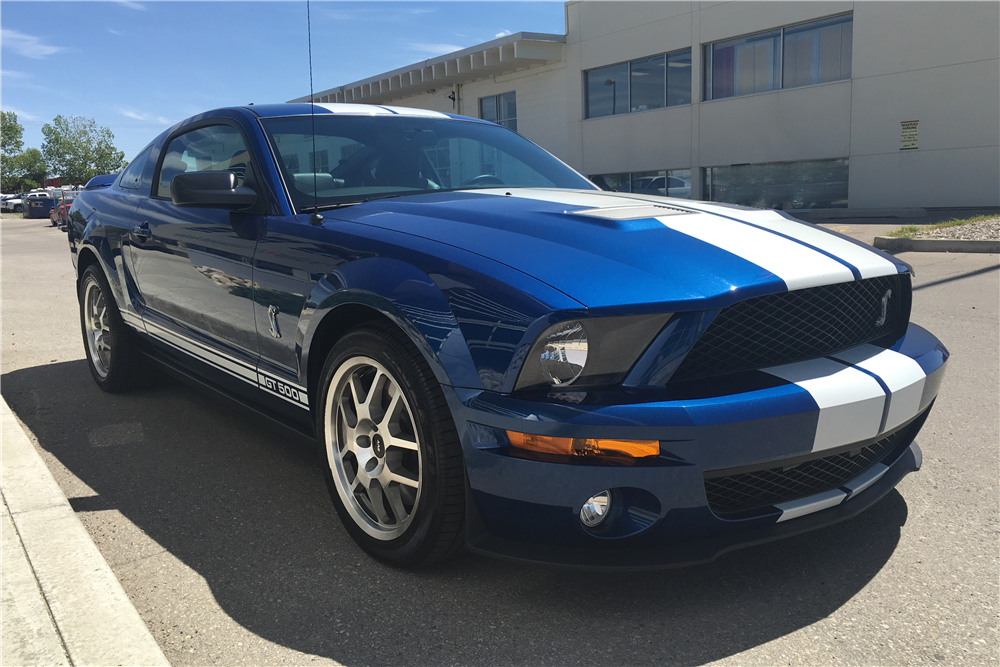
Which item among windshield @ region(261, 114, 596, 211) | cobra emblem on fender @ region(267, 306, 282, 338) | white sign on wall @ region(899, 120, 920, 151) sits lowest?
cobra emblem on fender @ region(267, 306, 282, 338)

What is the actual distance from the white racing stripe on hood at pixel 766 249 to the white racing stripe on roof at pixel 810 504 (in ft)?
1.94

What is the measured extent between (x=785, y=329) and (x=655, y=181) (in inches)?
836

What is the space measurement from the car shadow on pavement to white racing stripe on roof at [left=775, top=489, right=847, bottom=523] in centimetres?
28

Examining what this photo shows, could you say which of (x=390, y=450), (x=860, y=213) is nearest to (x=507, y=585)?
(x=390, y=450)

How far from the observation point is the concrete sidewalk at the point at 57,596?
2.06 m

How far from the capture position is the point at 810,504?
2.21 meters

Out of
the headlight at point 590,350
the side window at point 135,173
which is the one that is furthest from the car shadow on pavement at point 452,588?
the side window at point 135,173

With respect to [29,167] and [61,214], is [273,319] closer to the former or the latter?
[61,214]

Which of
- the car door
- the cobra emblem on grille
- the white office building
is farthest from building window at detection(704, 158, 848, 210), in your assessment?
the cobra emblem on grille

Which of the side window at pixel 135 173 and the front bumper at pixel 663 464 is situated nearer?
the front bumper at pixel 663 464

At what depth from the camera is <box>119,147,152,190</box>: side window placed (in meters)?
4.50

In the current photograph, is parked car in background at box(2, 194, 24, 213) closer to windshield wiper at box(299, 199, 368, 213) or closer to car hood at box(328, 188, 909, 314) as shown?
windshield wiper at box(299, 199, 368, 213)

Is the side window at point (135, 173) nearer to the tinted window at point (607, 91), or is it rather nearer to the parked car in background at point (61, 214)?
the tinted window at point (607, 91)

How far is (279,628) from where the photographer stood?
225 cm
